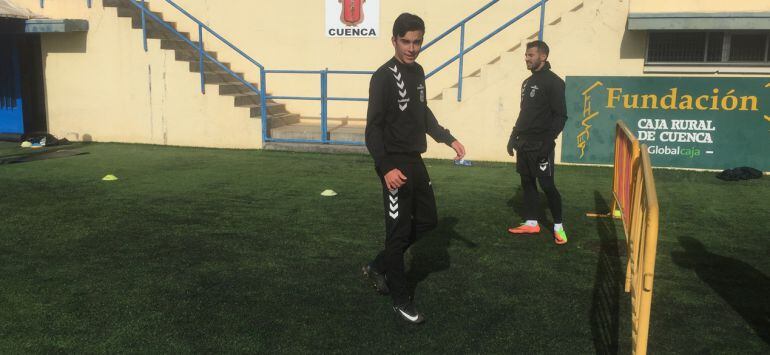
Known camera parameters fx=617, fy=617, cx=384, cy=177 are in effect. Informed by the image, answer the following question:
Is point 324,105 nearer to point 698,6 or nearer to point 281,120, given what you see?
point 281,120

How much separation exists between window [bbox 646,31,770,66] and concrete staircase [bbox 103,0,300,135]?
7374 millimetres

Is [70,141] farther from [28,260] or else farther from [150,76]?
[28,260]

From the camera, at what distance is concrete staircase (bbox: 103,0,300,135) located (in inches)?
510

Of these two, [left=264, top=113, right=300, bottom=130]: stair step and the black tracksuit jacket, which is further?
[left=264, top=113, right=300, bottom=130]: stair step

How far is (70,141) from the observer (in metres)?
13.7

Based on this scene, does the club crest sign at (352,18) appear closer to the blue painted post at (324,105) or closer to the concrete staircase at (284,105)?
the blue painted post at (324,105)

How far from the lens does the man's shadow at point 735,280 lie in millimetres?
4230

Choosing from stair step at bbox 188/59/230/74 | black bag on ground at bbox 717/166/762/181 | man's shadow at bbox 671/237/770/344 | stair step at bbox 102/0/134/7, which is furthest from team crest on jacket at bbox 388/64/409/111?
stair step at bbox 102/0/134/7

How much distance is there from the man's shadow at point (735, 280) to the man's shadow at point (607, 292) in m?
0.58

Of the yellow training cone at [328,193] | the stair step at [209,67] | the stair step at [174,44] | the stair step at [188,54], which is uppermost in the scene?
the stair step at [174,44]

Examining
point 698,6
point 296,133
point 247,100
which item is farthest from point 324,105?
point 698,6

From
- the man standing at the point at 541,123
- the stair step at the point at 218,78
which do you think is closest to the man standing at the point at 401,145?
the man standing at the point at 541,123

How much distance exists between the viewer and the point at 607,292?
4.68 meters

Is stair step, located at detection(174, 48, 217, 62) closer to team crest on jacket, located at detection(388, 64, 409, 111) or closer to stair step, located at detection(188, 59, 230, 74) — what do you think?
stair step, located at detection(188, 59, 230, 74)
